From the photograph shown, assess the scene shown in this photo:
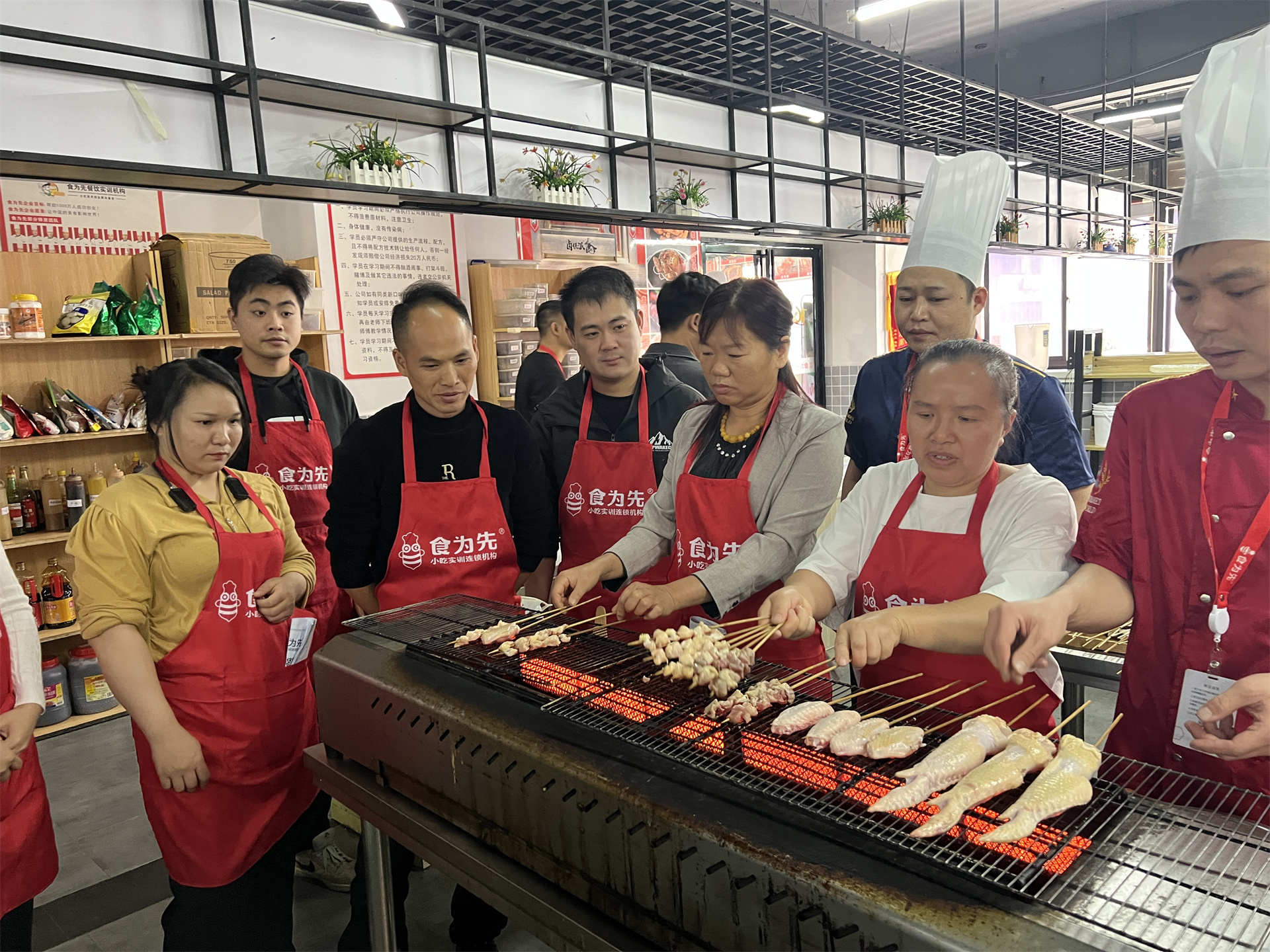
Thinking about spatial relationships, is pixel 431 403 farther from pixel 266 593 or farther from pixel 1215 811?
pixel 1215 811

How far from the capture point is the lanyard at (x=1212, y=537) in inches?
55.7

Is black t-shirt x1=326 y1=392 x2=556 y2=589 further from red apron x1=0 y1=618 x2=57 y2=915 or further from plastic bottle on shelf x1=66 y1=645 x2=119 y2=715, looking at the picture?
plastic bottle on shelf x1=66 y1=645 x2=119 y2=715

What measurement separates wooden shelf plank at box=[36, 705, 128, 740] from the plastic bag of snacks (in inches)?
83.6

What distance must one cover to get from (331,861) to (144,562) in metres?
1.50

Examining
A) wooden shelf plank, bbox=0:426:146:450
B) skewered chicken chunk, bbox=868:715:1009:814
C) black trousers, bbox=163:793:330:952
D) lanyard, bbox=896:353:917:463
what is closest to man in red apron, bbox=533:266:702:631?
lanyard, bbox=896:353:917:463

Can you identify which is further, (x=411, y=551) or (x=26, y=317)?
(x=26, y=317)

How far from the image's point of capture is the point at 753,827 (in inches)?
45.8

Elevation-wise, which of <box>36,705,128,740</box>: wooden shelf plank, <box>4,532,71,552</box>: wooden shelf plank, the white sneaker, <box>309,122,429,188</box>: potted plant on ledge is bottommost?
<box>36,705,128,740</box>: wooden shelf plank

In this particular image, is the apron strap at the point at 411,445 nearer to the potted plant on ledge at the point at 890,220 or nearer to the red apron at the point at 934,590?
the red apron at the point at 934,590

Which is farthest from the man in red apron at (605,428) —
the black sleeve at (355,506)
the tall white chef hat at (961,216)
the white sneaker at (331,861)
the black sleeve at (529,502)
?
the white sneaker at (331,861)

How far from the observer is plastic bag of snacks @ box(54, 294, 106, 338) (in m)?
4.68

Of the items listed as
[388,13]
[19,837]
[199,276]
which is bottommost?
[19,837]

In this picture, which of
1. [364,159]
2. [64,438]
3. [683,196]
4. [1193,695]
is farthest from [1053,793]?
[683,196]

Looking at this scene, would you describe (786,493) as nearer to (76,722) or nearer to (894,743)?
(894,743)
